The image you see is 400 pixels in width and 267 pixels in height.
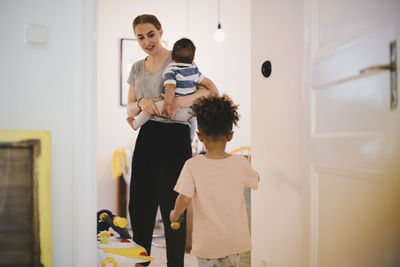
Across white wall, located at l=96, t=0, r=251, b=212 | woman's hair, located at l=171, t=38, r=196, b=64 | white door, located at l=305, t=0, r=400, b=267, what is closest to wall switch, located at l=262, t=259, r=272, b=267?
white door, located at l=305, t=0, r=400, b=267

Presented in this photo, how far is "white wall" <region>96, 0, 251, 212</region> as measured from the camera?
4.10 meters

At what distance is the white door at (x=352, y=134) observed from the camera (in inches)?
43.8

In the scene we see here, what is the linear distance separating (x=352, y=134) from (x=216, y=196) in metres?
→ 0.56

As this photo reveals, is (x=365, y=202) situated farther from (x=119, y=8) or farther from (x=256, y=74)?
(x=119, y=8)

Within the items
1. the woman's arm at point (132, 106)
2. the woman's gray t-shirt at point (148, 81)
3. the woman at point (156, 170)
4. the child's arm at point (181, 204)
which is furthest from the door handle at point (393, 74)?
the woman's arm at point (132, 106)

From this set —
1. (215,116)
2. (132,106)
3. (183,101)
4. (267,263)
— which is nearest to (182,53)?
(183,101)

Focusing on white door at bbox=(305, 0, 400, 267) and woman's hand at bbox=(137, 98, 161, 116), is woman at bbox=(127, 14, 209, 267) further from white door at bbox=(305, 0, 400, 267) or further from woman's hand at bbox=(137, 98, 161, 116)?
white door at bbox=(305, 0, 400, 267)

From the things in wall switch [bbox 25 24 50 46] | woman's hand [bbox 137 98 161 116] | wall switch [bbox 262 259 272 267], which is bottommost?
wall switch [bbox 262 259 272 267]

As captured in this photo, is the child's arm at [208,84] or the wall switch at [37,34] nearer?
the wall switch at [37,34]

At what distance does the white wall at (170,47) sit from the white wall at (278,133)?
222 cm

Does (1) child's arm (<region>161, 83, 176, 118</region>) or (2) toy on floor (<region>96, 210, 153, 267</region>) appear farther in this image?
(1) child's arm (<region>161, 83, 176, 118</region>)

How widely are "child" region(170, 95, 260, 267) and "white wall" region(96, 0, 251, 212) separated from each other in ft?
9.05

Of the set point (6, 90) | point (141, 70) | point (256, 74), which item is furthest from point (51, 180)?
point (256, 74)

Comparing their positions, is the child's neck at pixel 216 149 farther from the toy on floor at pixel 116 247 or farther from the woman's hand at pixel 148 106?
the toy on floor at pixel 116 247
